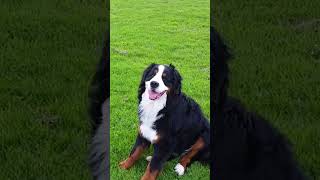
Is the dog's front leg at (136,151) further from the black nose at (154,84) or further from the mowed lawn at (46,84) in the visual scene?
the mowed lawn at (46,84)

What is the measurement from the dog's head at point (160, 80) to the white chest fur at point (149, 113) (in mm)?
41

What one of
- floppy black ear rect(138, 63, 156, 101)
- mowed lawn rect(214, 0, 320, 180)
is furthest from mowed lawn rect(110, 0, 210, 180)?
mowed lawn rect(214, 0, 320, 180)

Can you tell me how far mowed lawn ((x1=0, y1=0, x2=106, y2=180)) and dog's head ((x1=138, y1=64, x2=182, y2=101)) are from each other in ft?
6.66

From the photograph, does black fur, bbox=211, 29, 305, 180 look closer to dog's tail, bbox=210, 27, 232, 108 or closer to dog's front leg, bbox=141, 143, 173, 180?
dog's tail, bbox=210, 27, 232, 108

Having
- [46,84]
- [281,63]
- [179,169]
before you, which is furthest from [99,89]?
[281,63]

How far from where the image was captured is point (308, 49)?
809 cm

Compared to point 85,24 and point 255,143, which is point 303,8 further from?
point 255,143

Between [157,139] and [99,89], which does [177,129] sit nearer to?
[157,139]

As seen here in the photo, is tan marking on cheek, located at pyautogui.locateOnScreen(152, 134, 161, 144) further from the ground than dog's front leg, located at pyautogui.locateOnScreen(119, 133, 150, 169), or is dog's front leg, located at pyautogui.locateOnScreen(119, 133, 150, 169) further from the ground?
tan marking on cheek, located at pyautogui.locateOnScreen(152, 134, 161, 144)

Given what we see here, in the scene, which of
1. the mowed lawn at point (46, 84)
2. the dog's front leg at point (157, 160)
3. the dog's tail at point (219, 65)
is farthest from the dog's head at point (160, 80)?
the mowed lawn at point (46, 84)

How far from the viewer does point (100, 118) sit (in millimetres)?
3512

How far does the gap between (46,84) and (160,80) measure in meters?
3.91

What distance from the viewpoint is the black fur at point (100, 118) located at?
3385 mm

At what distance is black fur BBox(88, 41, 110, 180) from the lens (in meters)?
3.38
